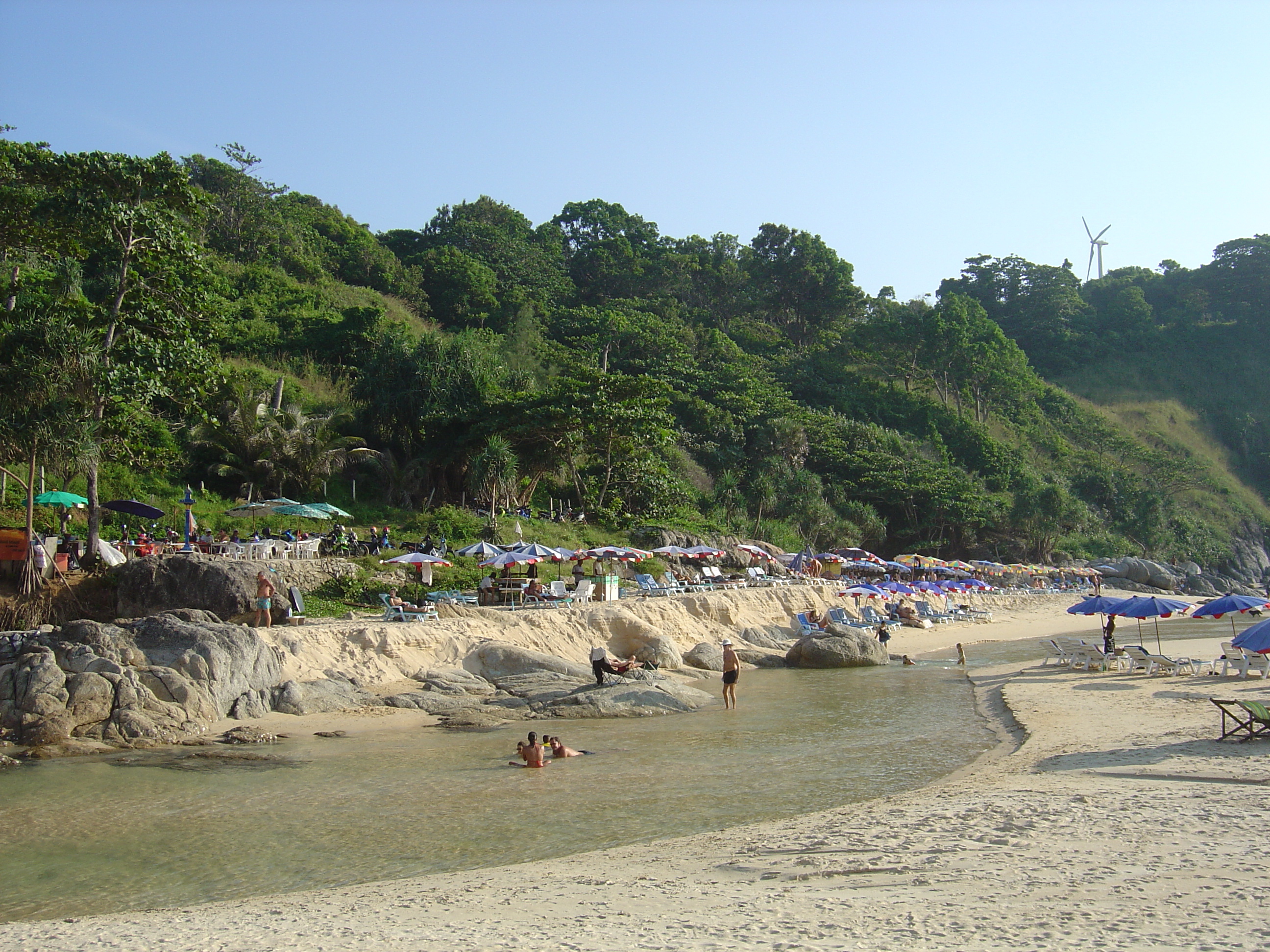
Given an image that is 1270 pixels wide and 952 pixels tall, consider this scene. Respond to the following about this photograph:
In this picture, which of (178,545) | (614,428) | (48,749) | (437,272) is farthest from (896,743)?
(437,272)

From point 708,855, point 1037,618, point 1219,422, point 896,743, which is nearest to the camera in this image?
point 708,855

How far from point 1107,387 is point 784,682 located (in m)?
75.8

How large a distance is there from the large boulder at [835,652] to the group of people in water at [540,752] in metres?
11.2

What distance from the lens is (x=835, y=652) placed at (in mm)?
22625

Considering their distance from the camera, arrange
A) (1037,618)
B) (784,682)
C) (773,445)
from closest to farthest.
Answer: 1. (784,682)
2. (1037,618)
3. (773,445)

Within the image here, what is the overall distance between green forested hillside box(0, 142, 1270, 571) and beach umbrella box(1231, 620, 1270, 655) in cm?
2178

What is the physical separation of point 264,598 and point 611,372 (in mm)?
29212

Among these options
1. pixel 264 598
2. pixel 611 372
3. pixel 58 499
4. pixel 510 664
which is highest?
pixel 611 372

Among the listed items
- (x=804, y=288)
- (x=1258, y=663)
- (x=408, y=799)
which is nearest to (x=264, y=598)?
(x=408, y=799)

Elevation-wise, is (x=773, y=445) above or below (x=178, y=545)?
above

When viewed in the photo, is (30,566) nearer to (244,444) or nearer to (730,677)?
(244,444)

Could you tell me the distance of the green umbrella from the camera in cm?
1988

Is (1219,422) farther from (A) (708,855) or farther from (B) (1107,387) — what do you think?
(A) (708,855)

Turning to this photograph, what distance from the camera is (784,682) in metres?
19.7
